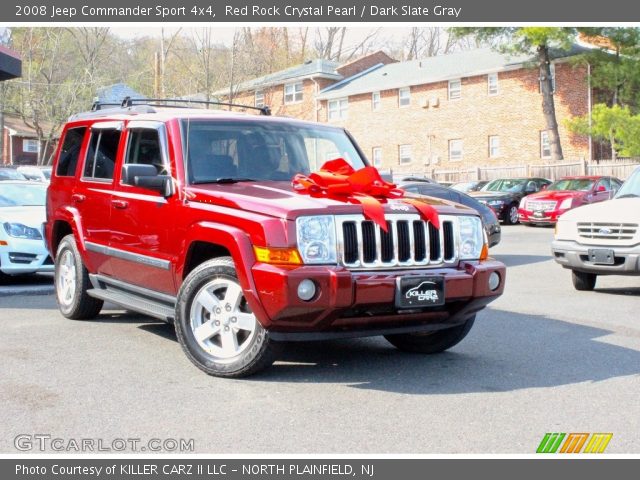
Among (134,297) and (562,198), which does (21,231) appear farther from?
(562,198)

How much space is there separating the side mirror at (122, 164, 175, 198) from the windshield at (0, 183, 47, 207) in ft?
21.6

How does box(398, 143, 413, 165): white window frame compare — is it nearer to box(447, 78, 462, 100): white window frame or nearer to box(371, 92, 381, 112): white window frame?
box(371, 92, 381, 112): white window frame

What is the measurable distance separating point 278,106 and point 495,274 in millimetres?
48527

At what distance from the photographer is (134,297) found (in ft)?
24.7

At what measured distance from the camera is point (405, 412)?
5375mm

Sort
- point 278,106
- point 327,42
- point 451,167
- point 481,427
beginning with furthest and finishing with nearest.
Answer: point 327,42
point 278,106
point 451,167
point 481,427

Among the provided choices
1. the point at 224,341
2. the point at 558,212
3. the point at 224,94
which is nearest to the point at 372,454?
the point at 224,341

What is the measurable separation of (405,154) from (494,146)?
6223 mm

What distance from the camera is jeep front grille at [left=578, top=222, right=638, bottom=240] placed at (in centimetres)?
1066

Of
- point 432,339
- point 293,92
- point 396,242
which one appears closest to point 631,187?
point 432,339

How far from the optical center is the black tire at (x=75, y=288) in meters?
8.44

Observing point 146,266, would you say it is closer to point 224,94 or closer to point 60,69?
point 224,94

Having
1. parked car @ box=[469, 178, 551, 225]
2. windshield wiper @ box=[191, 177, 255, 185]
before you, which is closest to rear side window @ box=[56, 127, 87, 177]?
windshield wiper @ box=[191, 177, 255, 185]

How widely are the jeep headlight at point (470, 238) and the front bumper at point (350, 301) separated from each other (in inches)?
3.6
